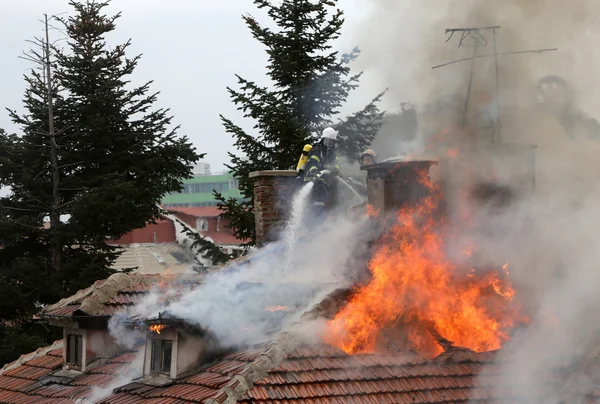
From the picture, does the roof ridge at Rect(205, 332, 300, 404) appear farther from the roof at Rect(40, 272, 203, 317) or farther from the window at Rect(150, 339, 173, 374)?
the roof at Rect(40, 272, 203, 317)

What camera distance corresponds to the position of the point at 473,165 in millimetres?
18906

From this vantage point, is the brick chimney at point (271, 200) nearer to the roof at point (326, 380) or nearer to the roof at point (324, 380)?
the roof at point (326, 380)

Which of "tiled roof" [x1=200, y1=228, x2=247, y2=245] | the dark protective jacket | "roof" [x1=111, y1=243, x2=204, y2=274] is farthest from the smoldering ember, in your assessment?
"tiled roof" [x1=200, y1=228, x2=247, y2=245]

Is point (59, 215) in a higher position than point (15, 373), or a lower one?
higher

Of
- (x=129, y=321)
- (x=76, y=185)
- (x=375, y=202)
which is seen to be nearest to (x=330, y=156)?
(x=375, y=202)

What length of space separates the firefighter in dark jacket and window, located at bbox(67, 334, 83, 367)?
5.18m

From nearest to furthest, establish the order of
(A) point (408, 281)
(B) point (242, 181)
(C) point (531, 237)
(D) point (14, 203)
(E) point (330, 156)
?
(A) point (408, 281) → (C) point (531, 237) → (E) point (330, 156) → (B) point (242, 181) → (D) point (14, 203)

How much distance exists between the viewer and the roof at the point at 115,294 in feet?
60.4

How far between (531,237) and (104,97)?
21.7 m

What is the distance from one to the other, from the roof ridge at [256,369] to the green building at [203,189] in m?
99.5

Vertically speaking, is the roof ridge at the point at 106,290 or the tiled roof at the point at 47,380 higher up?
the roof ridge at the point at 106,290

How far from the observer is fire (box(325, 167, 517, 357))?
16375mm

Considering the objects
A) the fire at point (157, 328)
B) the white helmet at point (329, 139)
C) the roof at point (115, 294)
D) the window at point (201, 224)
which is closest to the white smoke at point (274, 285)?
the fire at point (157, 328)

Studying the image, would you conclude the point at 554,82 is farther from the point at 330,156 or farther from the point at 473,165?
the point at 330,156
